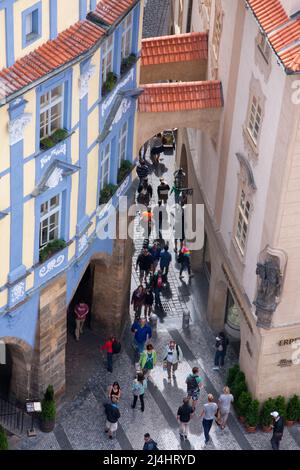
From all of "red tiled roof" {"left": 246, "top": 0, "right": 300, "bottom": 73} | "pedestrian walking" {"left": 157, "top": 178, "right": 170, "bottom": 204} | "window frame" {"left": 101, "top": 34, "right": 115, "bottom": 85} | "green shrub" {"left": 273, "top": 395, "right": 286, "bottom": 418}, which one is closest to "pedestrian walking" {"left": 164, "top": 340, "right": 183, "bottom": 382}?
"green shrub" {"left": 273, "top": 395, "right": 286, "bottom": 418}

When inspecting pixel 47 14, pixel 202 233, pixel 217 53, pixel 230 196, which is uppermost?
pixel 47 14

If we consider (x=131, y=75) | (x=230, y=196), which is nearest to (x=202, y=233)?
(x=230, y=196)

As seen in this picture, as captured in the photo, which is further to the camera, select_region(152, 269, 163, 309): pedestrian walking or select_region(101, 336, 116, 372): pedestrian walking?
select_region(152, 269, 163, 309): pedestrian walking

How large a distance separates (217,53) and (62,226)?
985 centimetres

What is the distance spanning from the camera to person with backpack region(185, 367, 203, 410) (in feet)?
141

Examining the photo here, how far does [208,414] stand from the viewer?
41.9m

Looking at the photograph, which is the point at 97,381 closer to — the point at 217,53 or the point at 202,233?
the point at 202,233

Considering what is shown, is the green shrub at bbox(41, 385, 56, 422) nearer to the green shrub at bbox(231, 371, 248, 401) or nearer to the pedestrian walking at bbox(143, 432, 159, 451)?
the pedestrian walking at bbox(143, 432, 159, 451)

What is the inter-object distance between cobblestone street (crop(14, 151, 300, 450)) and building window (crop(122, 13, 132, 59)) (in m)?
11.0

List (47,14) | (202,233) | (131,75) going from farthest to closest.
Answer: (202,233) < (131,75) < (47,14)

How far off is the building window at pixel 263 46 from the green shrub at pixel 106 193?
675 cm

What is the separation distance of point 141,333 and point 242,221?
5.59 m

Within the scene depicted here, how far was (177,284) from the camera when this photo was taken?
163 feet

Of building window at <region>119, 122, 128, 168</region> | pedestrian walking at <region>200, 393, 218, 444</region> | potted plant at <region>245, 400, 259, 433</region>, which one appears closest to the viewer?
pedestrian walking at <region>200, 393, 218, 444</region>
